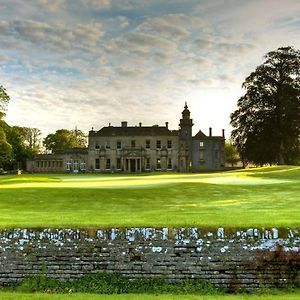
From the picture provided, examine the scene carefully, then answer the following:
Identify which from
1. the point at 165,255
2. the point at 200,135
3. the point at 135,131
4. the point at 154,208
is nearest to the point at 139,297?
the point at 165,255

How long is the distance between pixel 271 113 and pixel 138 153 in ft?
110

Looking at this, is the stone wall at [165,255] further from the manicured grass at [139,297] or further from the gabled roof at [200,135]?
the gabled roof at [200,135]

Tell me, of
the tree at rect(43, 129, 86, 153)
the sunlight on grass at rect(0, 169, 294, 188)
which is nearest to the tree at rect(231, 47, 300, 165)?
the sunlight on grass at rect(0, 169, 294, 188)

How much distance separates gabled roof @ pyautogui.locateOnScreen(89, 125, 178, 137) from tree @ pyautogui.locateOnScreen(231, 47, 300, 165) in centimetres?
2828

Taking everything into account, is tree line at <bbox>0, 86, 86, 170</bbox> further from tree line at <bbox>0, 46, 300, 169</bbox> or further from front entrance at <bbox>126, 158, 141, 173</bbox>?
tree line at <bbox>0, 46, 300, 169</bbox>

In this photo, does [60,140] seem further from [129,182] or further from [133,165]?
[129,182]

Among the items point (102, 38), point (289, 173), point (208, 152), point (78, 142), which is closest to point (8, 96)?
point (102, 38)

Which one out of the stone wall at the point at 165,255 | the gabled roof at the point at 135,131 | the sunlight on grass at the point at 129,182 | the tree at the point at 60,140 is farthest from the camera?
the tree at the point at 60,140

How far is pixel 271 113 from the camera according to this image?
5788 cm

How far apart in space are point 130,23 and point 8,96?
991 inches

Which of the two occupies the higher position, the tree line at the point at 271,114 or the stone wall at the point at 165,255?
the tree line at the point at 271,114

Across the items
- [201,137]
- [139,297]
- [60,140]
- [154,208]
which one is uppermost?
[60,140]

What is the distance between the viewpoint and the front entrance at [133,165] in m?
84.7

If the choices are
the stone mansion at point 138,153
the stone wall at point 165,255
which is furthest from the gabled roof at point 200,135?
the stone wall at point 165,255
